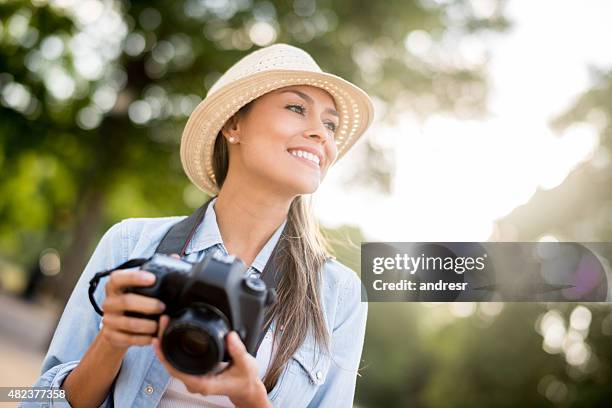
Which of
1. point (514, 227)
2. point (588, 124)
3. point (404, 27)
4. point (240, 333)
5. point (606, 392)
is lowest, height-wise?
point (240, 333)

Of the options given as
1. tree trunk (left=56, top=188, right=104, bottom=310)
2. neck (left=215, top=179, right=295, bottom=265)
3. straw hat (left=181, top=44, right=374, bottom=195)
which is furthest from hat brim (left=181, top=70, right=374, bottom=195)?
tree trunk (left=56, top=188, right=104, bottom=310)

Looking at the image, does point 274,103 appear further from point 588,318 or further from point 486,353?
point 486,353

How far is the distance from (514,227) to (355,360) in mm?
9609

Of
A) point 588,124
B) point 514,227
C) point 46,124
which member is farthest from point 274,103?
point 588,124

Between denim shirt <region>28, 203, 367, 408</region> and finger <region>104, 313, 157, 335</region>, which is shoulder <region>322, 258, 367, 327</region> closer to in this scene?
denim shirt <region>28, 203, 367, 408</region>

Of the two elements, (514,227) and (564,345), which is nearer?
(514,227)

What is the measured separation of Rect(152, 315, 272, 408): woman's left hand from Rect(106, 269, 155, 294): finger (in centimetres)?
9

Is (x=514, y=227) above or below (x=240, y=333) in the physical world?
above

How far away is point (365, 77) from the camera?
8047 millimetres

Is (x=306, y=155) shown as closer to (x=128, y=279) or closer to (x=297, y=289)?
(x=297, y=289)

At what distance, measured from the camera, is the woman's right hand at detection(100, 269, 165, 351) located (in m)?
1.36

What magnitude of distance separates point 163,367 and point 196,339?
404 millimetres

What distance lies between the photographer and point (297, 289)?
5.95 ft

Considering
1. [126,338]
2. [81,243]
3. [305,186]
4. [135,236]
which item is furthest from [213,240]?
[81,243]
